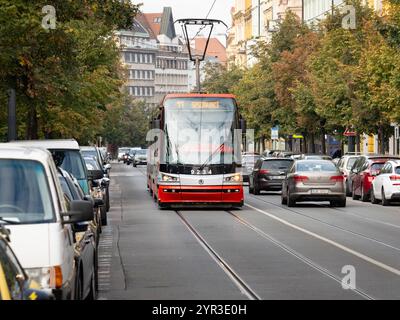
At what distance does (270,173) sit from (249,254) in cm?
2711

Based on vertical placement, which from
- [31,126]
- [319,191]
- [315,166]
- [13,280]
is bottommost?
[319,191]

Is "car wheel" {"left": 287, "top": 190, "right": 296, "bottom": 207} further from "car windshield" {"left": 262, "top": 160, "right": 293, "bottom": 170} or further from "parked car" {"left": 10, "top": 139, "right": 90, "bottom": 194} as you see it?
"parked car" {"left": 10, "top": 139, "right": 90, "bottom": 194}

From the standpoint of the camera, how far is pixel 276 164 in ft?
156

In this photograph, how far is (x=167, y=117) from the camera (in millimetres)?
35156

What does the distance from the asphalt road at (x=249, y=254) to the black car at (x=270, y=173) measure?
40.4 ft

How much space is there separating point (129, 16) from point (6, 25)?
432 cm

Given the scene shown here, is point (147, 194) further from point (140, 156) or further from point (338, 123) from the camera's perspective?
point (140, 156)

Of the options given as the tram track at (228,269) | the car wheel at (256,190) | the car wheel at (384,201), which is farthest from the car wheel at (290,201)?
the tram track at (228,269)

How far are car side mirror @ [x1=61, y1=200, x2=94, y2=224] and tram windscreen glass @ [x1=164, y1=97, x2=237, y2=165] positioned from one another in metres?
23.7

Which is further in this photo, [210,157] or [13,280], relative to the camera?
[210,157]

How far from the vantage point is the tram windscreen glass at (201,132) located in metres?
34.4
